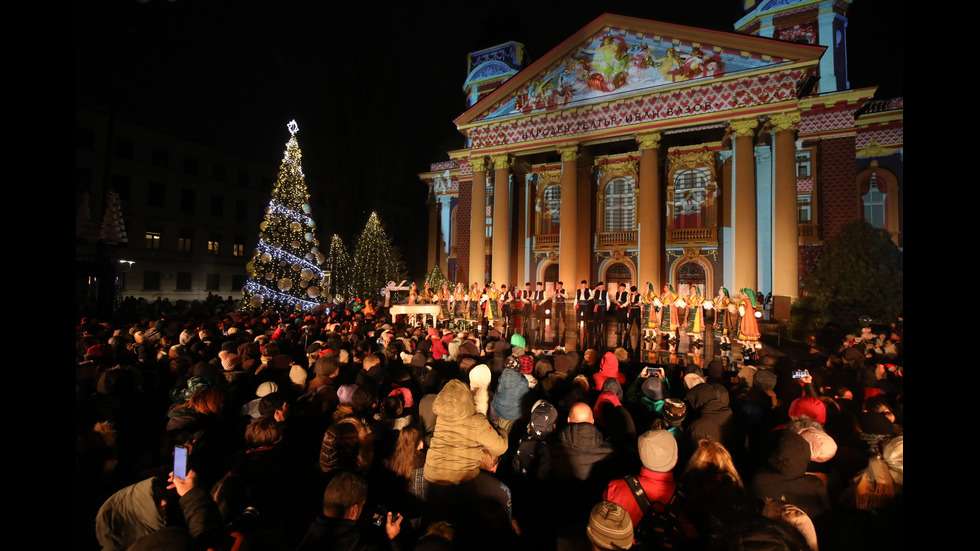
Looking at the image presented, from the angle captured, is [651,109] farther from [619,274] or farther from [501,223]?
[501,223]

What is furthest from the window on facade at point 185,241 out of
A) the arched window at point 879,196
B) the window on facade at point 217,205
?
the arched window at point 879,196

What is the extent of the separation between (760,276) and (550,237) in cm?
994

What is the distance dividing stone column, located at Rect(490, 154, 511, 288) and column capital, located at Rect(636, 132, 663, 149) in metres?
6.28

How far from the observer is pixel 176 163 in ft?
102

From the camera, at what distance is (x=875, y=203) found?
Result: 62.6 feet

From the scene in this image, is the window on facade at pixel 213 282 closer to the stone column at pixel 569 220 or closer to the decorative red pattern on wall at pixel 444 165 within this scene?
the decorative red pattern on wall at pixel 444 165

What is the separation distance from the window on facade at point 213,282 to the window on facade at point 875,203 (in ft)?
132

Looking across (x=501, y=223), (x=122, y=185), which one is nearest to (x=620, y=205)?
(x=501, y=223)

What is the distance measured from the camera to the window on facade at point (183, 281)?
3115 centimetres

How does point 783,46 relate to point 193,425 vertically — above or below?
above

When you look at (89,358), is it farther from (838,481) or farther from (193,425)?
(838,481)

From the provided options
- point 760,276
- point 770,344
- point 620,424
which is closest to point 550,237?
point 760,276

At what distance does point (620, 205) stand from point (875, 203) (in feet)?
35.4

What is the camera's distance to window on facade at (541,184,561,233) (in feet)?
77.3
